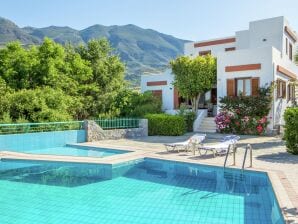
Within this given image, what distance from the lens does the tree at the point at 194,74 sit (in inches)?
928

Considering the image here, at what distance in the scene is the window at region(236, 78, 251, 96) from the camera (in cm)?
2220

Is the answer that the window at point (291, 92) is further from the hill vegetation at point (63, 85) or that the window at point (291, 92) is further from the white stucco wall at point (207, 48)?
the hill vegetation at point (63, 85)

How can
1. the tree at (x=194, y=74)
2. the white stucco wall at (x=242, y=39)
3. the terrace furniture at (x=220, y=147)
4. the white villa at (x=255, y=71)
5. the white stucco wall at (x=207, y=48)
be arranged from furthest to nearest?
1. the white stucco wall at (x=207, y=48)
2. the white stucco wall at (x=242, y=39)
3. the tree at (x=194, y=74)
4. the white villa at (x=255, y=71)
5. the terrace furniture at (x=220, y=147)

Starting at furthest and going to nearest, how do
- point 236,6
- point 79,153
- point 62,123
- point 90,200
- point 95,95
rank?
point 95,95
point 236,6
point 62,123
point 79,153
point 90,200

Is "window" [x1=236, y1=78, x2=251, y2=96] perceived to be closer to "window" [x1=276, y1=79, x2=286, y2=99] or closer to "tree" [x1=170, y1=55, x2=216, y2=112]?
"window" [x1=276, y1=79, x2=286, y2=99]

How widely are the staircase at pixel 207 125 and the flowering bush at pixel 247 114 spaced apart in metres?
1.47

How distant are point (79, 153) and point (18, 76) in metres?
9.47

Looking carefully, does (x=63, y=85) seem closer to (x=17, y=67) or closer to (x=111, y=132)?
(x=17, y=67)

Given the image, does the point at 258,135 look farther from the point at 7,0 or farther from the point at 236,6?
the point at 7,0

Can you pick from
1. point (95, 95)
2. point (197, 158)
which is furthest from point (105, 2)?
point (197, 158)

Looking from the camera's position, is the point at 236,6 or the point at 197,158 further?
the point at 236,6

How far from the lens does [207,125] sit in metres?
23.7

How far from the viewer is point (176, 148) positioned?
1501 centimetres

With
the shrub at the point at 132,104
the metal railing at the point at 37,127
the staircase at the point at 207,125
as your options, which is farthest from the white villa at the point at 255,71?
the metal railing at the point at 37,127
